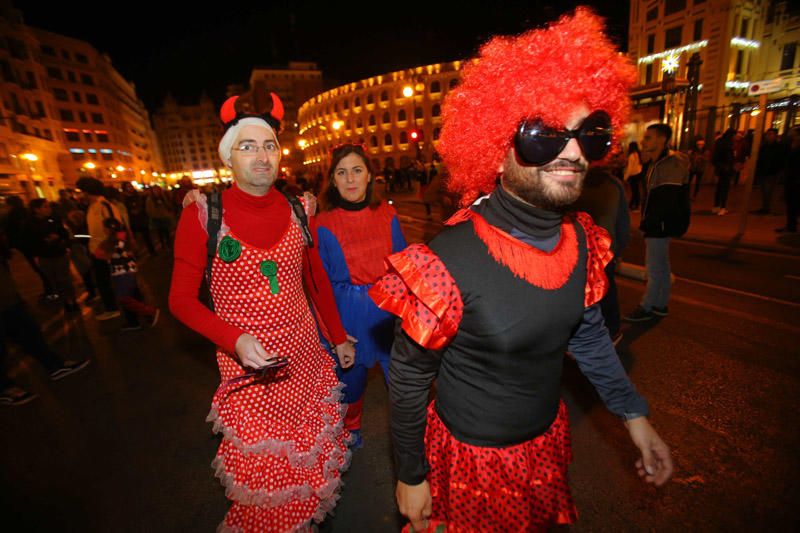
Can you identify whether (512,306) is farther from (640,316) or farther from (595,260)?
(640,316)

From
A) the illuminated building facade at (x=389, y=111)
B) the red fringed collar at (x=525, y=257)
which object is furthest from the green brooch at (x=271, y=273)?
the illuminated building facade at (x=389, y=111)

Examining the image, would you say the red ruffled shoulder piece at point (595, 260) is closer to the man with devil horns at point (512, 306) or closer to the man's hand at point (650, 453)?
the man with devil horns at point (512, 306)

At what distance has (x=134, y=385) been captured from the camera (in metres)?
4.47

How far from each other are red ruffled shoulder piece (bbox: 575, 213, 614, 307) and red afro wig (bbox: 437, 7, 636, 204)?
0.42 m

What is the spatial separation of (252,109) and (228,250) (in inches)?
34.6

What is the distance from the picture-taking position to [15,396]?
4.26m

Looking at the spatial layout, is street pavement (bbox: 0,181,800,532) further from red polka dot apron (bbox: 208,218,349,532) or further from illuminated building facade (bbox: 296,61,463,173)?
illuminated building facade (bbox: 296,61,463,173)

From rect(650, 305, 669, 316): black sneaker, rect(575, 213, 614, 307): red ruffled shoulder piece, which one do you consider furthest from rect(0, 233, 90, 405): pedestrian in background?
rect(650, 305, 669, 316): black sneaker

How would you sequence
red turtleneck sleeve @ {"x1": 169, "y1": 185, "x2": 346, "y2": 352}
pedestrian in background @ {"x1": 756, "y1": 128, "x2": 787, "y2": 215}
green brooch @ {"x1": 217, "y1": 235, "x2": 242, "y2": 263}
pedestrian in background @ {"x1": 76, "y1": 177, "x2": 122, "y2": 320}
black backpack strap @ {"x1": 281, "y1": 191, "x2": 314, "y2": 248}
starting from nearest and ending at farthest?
red turtleneck sleeve @ {"x1": 169, "y1": 185, "x2": 346, "y2": 352} < green brooch @ {"x1": 217, "y1": 235, "x2": 242, "y2": 263} < black backpack strap @ {"x1": 281, "y1": 191, "x2": 314, "y2": 248} < pedestrian in background @ {"x1": 76, "y1": 177, "x2": 122, "y2": 320} < pedestrian in background @ {"x1": 756, "y1": 128, "x2": 787, "y2": 215}

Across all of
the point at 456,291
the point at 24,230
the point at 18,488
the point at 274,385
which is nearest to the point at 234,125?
the point at 274,385

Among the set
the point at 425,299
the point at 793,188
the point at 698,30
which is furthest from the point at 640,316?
the point at 698,30

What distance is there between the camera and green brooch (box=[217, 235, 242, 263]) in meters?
1.81

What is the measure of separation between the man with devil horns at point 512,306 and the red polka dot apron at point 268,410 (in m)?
0.83

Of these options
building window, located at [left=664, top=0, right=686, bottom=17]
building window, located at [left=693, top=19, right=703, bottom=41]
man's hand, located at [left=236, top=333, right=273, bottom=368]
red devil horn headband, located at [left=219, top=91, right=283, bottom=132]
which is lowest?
man's hand, located at [left=236, top=333, right=273, bottom=368]
